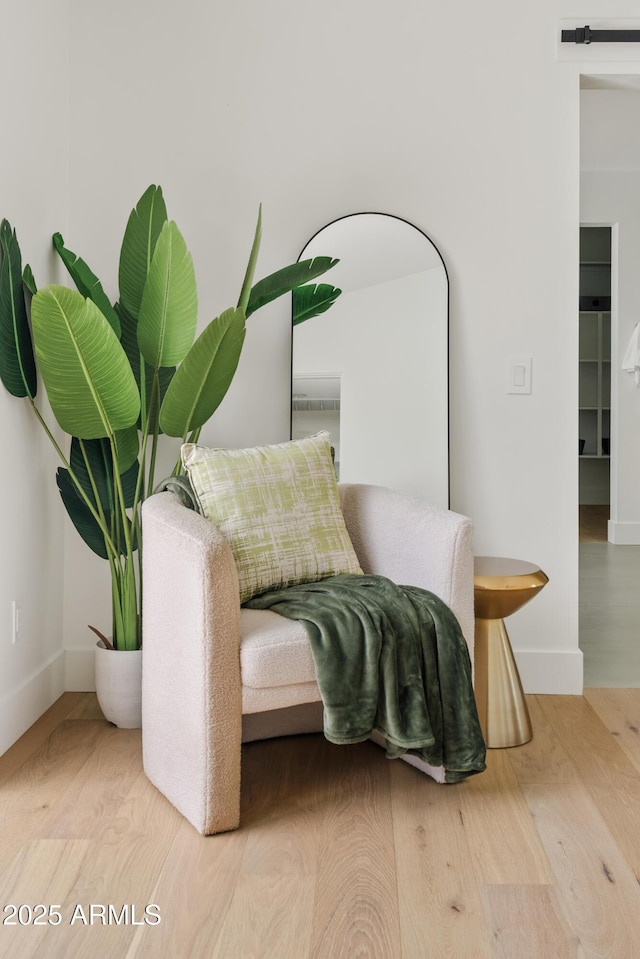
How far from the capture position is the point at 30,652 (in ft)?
8.96

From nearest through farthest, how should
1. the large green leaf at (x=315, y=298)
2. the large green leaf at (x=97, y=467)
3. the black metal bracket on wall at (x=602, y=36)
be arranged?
1. the large green leaf at (x=97, y=467)
2. the black metal bracket on wall at (x=602, y=36)
3. the large green leaf at (x=315, y=298)

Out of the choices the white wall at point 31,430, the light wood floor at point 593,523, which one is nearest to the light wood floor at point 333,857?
the white wall at point 31,430

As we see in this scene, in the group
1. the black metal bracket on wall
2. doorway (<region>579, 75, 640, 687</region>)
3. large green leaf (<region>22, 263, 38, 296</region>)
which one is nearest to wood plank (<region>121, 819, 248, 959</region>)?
large green leaf (<region>22, 263, 38, 296</region>)

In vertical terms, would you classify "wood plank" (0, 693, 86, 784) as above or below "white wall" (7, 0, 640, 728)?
below

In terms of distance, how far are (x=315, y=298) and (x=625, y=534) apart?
4.18 meters

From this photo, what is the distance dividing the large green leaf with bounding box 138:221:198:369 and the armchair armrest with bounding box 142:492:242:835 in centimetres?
63

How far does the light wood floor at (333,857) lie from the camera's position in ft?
5.14

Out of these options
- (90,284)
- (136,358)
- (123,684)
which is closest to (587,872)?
(123,684)

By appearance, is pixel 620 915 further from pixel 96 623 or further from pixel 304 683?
pixel 96 623

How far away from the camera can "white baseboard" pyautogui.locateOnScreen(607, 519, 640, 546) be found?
6.37 metres

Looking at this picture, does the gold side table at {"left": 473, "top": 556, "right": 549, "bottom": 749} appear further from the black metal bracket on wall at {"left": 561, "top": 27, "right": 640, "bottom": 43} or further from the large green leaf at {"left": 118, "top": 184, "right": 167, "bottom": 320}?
the black metal bracket on wall at {"left": 561, "top": 27, "right": 640, "bottom": 43}

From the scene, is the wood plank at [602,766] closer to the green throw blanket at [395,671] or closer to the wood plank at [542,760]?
the wood plank at [542,760]

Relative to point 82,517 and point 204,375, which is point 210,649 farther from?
point 82,517

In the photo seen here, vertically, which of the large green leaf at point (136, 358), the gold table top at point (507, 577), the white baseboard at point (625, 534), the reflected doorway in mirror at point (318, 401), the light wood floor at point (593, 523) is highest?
the large green leaf at point (136, 358)
